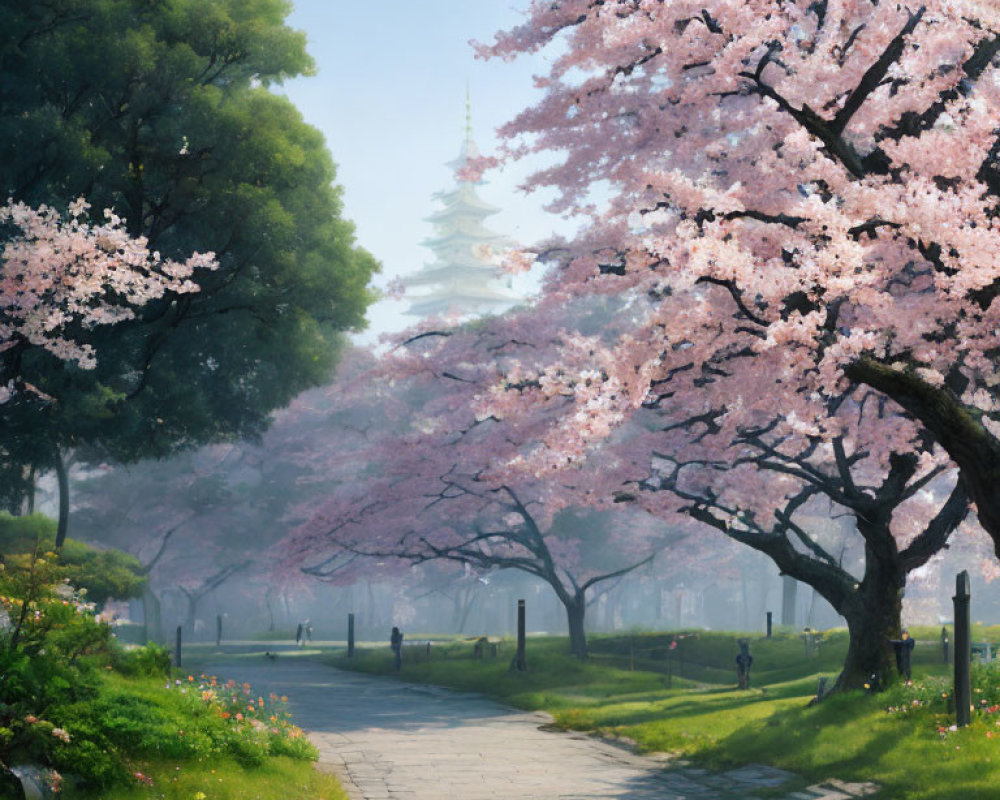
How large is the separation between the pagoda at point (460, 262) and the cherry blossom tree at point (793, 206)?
94718 millimetres

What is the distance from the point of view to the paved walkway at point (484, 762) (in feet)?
42.7

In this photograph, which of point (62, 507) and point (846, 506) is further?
point (62, 507)

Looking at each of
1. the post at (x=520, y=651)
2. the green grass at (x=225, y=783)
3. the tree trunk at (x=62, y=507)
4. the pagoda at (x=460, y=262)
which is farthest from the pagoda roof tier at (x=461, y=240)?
the green grass at (x=225, y=783)

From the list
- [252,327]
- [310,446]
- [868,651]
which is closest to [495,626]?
[310,446]

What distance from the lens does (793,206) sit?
17.4 meters

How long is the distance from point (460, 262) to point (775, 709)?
102261mm

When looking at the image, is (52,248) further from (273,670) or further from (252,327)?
(273,670)

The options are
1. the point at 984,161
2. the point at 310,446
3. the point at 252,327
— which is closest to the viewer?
the point at 984,161

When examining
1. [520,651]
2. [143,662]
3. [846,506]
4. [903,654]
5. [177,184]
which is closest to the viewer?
[143,662]

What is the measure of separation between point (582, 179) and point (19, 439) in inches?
478

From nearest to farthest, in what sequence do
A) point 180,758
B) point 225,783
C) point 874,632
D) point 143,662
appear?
point 225,783
point 180,758
point 143,662
point 874,632

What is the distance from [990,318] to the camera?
45.9 feet

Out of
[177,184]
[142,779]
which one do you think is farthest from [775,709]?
[177,184]

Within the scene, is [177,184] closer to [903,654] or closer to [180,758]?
[180,758]
